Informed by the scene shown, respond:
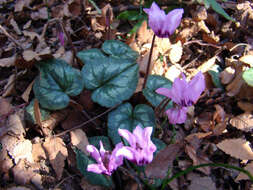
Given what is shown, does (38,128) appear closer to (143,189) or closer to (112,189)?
(112,189)

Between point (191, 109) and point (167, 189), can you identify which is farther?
point (191, 109)

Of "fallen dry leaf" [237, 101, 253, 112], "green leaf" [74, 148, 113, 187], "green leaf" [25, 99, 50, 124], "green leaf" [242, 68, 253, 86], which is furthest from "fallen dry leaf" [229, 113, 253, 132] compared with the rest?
"green leaf" [25, 99, 50, 124]

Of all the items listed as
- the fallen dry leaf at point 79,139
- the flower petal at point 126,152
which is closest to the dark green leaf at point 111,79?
the fallen dry leaf at point 79,139

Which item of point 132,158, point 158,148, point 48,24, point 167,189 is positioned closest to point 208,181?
point 167,189

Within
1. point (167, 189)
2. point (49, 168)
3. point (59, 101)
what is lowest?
point (167, 189)

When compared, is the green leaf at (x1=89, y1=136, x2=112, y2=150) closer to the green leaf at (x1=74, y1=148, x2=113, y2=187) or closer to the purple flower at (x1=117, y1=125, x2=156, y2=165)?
the green leaf at (x1=74, y1=148, x2=113, y2=187)

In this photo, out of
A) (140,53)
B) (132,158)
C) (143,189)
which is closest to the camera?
(132,158)
